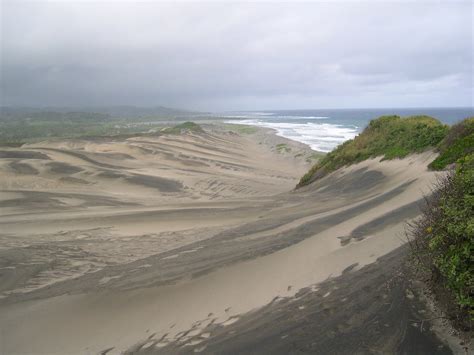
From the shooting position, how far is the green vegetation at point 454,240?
3.52 m

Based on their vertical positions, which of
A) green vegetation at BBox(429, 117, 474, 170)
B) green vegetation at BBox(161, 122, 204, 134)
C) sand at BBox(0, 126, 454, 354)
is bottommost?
sand at BBox(0, 126, 454, 354)

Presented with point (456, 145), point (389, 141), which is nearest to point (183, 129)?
point (389, 141)

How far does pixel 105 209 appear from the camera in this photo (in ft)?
47.3

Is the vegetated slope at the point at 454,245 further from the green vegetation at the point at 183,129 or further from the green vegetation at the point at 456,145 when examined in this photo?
the green vegetation at the point at 183,129

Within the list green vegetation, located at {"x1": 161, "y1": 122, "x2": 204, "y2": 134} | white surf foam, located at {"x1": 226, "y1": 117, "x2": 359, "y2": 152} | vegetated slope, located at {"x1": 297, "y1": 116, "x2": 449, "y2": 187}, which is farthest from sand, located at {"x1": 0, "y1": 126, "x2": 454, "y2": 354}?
green vegetation, located at {"x1": 161, "y1": 122, "x2": 204, "y2": 134}

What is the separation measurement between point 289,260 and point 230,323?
2.22m

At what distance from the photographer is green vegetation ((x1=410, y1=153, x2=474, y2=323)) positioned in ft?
11.6

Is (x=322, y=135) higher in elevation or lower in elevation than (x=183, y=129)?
lower

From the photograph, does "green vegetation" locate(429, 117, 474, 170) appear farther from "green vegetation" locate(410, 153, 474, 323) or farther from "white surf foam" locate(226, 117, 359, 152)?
"white surf foam" locate(226, 117, 359, 152)

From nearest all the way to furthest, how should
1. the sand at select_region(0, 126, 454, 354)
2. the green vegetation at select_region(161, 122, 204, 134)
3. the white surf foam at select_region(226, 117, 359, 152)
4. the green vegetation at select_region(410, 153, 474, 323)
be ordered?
the green vegetation at select_region(410, 153, 474, 323) → the sand at select_region(0, 126, 454, 354) → the white surf foam at select_region(226, 117, 359, 152) → the green vegetation at select_region(161, 122, 204, 134)

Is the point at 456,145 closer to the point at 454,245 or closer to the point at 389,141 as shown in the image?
the point at 389,141

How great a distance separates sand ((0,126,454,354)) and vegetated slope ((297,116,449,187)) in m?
1.05

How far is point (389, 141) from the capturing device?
16.1m

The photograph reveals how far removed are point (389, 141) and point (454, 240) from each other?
13.5 metres
